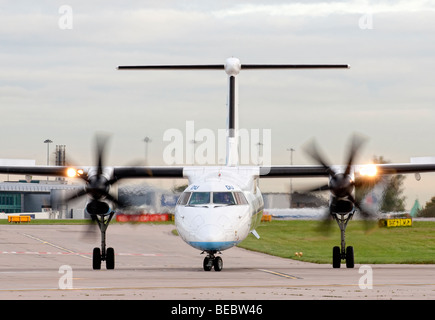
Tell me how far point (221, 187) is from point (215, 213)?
1323 millimetres

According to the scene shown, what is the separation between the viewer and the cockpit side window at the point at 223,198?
26.8 m

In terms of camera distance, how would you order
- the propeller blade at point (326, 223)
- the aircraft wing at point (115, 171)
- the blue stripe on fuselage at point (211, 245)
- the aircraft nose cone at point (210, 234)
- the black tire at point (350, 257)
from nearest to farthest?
the aircraft nose cone at point (210, 234), the blue stripe on fuselage at point (211, 245), the propeller blade at point (326, 223), the black tire at point (350, 257), the aircraft wing at point (115, 171)

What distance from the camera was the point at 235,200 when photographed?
27.2 meters

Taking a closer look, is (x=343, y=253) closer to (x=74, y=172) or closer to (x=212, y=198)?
(x=212, y=198)

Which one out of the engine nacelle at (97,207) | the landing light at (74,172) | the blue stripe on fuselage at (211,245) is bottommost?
the blue stripe on fuselage at (211,245)

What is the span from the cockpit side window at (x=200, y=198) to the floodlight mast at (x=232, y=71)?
6.02 metres

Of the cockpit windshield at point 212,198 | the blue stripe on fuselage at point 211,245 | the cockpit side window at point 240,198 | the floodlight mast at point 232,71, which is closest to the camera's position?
the blue stripe on fuselage at point 211,245

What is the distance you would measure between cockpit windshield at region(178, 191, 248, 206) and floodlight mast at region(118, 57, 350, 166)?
5.77 metres

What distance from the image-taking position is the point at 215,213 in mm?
26203

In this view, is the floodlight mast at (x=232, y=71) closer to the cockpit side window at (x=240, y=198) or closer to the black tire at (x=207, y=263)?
the cockpit side window at (x=240, y=198)

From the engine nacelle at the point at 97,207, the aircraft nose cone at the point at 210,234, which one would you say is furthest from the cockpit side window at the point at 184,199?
the engine nacelle at the point at 97,207

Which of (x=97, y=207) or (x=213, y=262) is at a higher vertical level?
(x=97, y=207)

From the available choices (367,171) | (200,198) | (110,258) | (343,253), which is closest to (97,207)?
(110,258)
